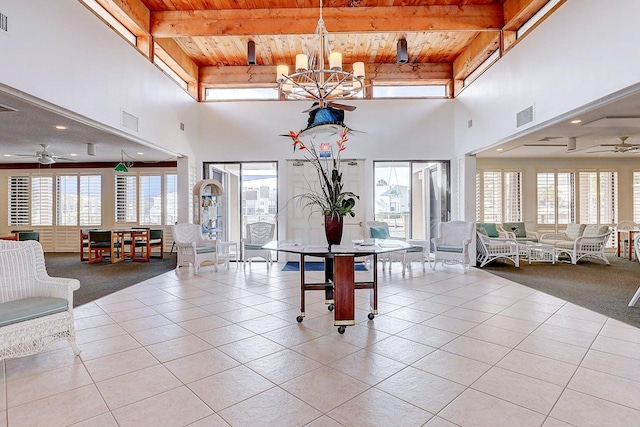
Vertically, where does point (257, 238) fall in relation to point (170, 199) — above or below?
below

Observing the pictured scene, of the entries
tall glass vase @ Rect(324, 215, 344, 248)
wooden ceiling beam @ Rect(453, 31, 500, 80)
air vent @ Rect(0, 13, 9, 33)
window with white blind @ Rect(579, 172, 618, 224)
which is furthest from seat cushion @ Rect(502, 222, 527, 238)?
air vent @ Rect(0, 13, 9, 33)

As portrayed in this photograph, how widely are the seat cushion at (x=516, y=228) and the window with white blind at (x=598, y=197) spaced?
2.19 m

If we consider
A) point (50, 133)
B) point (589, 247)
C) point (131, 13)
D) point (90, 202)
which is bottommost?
point (589, 247)

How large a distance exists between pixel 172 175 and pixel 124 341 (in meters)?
7.82

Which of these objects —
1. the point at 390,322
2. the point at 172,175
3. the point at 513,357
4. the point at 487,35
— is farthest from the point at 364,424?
the point at 172,175

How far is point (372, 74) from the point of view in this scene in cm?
773

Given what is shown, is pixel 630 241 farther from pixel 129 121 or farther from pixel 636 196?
pixel 129 121

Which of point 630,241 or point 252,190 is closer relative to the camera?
point 630,241

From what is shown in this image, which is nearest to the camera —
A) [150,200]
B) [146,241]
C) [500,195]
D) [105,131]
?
[105,131]

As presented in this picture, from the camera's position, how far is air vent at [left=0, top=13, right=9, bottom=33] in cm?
304

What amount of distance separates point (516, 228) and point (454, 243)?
9.98 feet

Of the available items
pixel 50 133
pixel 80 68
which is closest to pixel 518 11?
pixel 80 68

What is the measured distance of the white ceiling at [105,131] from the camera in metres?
3.96

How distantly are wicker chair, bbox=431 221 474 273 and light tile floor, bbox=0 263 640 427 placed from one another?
6.97ft
